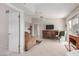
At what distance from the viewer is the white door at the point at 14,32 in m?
4.60

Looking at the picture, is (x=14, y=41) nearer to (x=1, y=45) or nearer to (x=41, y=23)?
(x=1, y=45)

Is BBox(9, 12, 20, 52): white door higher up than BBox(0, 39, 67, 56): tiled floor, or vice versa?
BBox(9, 12, 20, 52): white door

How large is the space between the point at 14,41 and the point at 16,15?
1075 millimetres

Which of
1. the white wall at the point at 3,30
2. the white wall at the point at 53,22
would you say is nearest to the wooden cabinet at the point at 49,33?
the white wall at the point at 53,22

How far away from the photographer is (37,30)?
37.1 ft

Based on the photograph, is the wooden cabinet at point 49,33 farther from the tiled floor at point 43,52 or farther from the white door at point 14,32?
the white door at point 14,32

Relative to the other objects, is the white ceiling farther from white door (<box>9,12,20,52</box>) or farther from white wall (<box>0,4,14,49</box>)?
white wall (<box>0,4,14,49</box>)

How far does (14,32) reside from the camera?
4641 mm

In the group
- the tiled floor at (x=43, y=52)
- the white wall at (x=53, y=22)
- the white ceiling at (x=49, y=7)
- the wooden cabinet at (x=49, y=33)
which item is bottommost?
the tiled floor at (x=43, y=52)

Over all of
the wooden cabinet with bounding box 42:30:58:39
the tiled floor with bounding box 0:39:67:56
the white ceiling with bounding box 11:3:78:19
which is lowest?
the tiled floor with bounding box 0:39:67:56

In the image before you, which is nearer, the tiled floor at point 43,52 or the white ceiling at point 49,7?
the tiled floor at point 43,52

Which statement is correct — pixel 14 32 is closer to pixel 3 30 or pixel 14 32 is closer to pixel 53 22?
pixel 3 30

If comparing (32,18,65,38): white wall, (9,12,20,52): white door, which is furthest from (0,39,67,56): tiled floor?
(32,18,65,38): white wall

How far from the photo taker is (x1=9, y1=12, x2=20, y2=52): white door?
15.1ft
